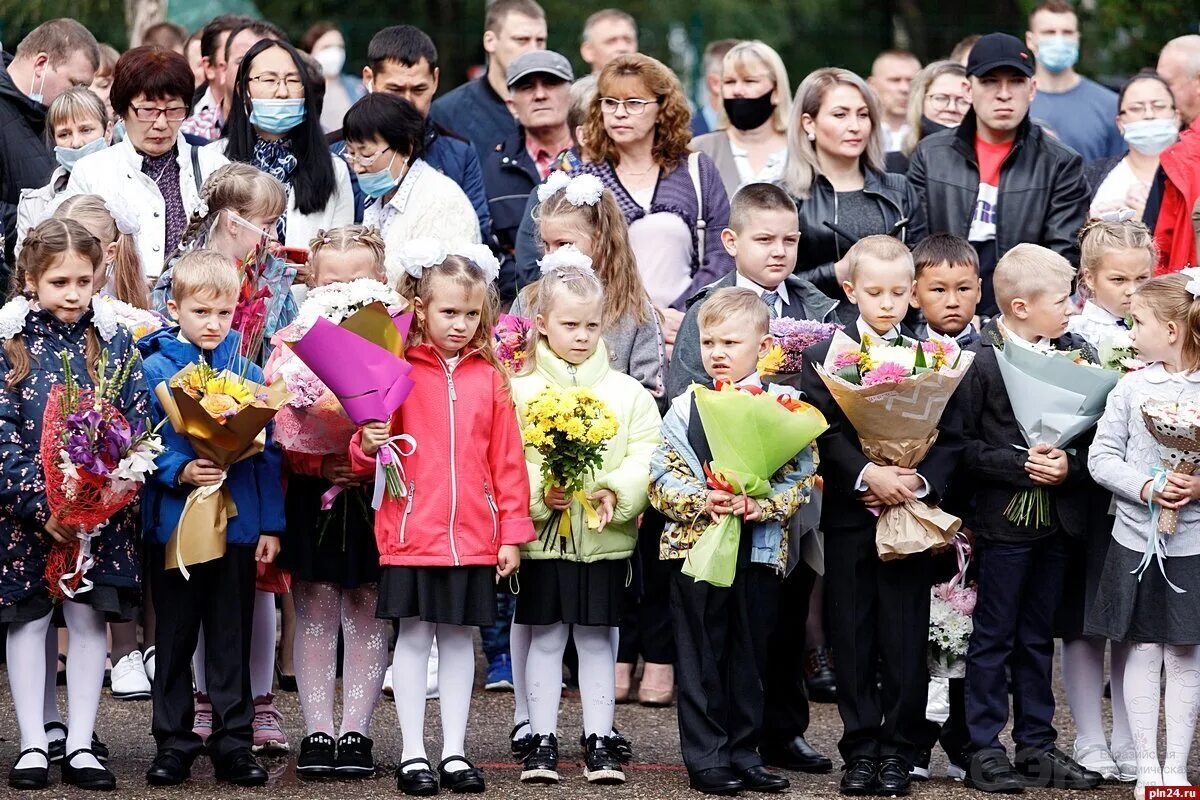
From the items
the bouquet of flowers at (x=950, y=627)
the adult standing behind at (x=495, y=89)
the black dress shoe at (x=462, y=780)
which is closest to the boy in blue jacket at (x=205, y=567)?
the black dress shoe at (x=462, y=780)

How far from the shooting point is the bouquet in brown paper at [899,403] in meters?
5.85

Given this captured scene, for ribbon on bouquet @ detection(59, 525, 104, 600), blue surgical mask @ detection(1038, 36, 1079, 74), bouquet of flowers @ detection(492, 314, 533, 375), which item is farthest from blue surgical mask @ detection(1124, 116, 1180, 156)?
ribbon on bouquet @ detection(59, 525, 104, 600)

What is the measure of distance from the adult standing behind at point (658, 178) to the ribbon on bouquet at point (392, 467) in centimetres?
171

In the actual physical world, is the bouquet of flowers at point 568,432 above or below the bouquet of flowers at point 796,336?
below

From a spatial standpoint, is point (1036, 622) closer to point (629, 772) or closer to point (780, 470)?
point (780, 470)

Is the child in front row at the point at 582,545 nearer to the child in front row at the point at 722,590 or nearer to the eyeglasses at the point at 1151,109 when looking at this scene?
the child in front row at the point at 722,590

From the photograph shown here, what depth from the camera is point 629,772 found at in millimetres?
6230

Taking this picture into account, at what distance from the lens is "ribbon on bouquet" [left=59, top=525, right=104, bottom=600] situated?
577 centimetres

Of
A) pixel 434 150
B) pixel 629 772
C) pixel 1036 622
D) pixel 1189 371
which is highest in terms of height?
pixel 434 150

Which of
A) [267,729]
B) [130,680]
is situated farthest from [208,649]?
[130,680]

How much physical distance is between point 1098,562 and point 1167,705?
1.77 feet

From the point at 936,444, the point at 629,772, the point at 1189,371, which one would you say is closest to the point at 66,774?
the point at 629,772

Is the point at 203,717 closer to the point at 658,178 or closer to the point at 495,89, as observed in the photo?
the point at 658,178

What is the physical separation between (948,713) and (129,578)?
3.04 meters
